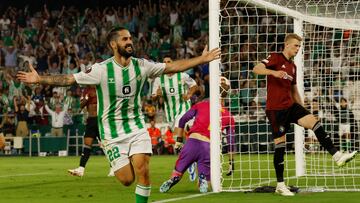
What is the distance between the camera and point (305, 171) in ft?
58.5

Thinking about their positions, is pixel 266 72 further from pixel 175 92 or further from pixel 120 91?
pixel 175 92

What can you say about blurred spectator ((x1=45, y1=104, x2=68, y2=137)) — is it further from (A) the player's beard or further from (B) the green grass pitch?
(A) the player's beard

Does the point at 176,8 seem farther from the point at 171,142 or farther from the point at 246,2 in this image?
the point at 246,2

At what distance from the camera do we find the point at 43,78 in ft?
31.1

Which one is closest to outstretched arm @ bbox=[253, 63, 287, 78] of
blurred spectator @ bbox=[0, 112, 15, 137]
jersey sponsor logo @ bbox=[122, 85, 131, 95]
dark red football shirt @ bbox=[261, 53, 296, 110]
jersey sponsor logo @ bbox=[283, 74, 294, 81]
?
jersey sponsor logo @ bbox=[283, 74, 294, 81]

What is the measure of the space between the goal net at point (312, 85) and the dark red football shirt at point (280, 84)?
3.55 ft

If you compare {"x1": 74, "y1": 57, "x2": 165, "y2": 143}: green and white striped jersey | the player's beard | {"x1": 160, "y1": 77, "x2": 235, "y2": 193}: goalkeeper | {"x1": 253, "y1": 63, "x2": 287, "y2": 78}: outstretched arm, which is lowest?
{"x1": 160, "y1": 77, "x2": 235, "y2": 193}: goalkeeper

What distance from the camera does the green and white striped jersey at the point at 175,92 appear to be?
57.5ft

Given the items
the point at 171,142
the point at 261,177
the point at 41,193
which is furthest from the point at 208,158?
the point at 171,142

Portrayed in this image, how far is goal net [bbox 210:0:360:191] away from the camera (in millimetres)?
15492

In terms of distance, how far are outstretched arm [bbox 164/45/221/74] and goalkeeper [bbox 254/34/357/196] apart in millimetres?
2967

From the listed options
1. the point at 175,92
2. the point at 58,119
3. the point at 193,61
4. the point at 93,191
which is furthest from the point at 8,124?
the point at 193,61

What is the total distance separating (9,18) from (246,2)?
80.2 ft

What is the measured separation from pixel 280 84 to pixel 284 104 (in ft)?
0.96
